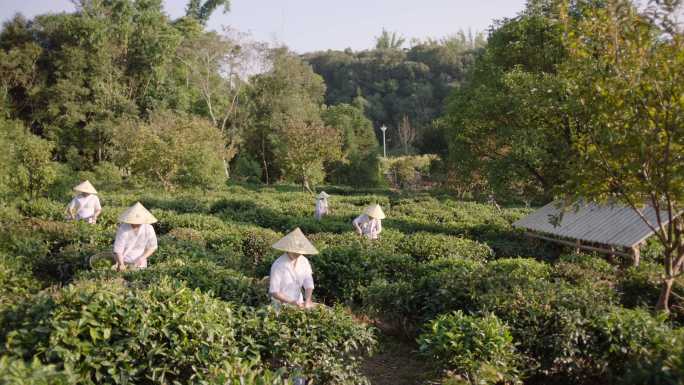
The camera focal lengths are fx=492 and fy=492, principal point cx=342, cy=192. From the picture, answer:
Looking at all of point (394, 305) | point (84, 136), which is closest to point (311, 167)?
point (84, 136)

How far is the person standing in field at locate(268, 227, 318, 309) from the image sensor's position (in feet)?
19.3

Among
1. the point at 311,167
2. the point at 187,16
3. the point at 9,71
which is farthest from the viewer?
the point at 187,16

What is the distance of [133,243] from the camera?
25.9 feet

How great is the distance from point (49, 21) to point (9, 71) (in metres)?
4.48

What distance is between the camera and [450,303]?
6.27 m

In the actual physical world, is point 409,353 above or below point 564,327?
below

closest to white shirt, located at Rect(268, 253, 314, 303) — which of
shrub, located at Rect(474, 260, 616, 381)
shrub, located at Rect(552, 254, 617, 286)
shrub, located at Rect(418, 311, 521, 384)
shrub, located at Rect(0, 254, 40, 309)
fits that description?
shrub, located at Rect(418, 311, 521, 384)

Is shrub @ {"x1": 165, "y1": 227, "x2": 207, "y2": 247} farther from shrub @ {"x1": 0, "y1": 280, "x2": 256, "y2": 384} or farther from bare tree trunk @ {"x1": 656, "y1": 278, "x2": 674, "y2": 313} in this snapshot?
bare tree trunk @ {"x1": 656, "y1": 278, "x2": 674, "y2": 313}

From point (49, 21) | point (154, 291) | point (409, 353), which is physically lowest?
point (409, 353)

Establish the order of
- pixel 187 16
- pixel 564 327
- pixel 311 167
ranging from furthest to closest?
pixel 187 16, pixel 311 167, pixel 564 327

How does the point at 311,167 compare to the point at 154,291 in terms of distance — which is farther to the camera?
the point at 311,167

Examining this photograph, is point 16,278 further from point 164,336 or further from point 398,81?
point 398,81

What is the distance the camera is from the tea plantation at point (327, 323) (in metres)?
4.16

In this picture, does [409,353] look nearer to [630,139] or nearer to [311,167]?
[630,139]
